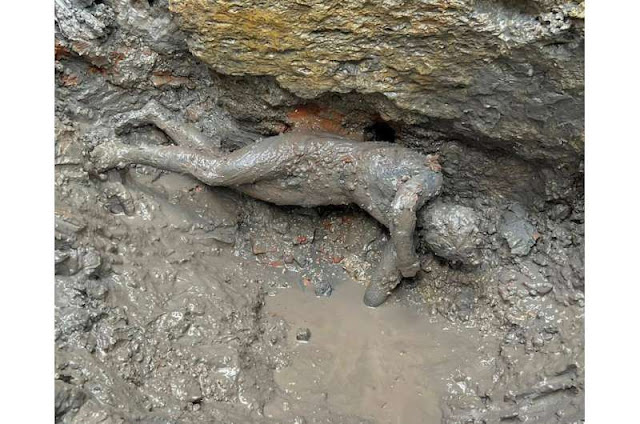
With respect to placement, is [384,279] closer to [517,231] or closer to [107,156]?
[517,231]

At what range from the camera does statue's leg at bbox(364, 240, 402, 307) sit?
3293 mm

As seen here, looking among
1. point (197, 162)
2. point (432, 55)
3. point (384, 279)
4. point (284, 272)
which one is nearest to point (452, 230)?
point (384, 279)

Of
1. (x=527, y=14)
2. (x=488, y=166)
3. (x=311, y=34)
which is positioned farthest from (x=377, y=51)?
(x=488, y=166)

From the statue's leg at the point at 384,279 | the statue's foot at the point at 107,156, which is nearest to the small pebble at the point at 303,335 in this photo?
the statue's leg at the point at 384,279

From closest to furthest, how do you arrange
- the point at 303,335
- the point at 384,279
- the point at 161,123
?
the point at 303,335 < the point at 384,279 < the point at 161,123

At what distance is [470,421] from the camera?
9.34 ft

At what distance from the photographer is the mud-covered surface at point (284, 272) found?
2812mm

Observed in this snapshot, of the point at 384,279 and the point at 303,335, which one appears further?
the point at 384,279

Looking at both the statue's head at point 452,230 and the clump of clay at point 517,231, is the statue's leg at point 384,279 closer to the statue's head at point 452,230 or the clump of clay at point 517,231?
the statue's head at point 452,230

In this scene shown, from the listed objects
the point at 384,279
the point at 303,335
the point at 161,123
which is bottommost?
the point at 303,335

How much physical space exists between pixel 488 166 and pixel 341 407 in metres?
1.52

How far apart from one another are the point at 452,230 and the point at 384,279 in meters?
0.51

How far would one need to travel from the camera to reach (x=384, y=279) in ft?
11.0

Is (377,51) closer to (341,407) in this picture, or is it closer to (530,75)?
(530,75)
